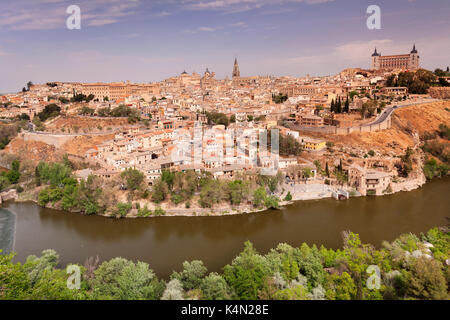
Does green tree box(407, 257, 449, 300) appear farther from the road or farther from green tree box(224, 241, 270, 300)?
the road

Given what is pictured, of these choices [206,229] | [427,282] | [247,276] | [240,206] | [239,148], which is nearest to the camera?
[427,282]

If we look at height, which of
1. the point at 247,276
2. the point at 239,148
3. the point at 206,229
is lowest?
the point at 206,229

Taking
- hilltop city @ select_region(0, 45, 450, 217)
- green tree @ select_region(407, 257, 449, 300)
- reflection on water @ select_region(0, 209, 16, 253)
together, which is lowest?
reflection on water @ select_region(0, 209, 16, 253)

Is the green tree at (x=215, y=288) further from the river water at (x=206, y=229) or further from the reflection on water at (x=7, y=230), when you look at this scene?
the reflection on water at (x=7, y=230)

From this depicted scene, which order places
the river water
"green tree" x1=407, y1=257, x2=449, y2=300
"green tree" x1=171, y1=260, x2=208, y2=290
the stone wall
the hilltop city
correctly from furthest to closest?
the stone wall
the hilltop city
the river water
"green tree" x1=171, y1=260, x2=208, y2=290
"green tree" x1=407, y1=257, x2=449, y2=300

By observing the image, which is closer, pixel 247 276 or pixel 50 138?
pixel 247 276

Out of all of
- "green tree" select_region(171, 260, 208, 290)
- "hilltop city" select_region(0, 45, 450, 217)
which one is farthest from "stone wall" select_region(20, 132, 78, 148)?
"green tree" select_region(171, 260, 208, 290)

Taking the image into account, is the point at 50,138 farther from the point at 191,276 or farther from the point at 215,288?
the point at 215,288

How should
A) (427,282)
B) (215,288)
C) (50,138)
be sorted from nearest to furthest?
(427,282) < (215,288) < (50,138)

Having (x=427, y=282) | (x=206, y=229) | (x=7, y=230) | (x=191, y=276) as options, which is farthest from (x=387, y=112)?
(x=7, y=230)
